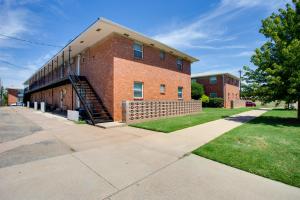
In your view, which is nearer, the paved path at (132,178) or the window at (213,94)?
the paved path at (132,178)

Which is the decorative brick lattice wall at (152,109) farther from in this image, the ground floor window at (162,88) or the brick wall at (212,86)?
the brick wall at (212,86)

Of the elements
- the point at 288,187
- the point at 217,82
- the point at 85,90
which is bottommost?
the point at 288,187

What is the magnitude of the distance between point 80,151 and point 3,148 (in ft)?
8.96

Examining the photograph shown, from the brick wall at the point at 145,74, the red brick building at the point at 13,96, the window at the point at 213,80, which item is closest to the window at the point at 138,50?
the brick wall at the point at 145,74

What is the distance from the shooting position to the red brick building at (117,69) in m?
11.0

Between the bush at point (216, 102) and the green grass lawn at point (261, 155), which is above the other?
the bush at point (216, 102)

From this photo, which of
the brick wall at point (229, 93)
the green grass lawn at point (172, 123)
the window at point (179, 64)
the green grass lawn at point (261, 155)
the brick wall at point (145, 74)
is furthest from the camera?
the brick wall at point (229, 93)

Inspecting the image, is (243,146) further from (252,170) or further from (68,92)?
(68,92)

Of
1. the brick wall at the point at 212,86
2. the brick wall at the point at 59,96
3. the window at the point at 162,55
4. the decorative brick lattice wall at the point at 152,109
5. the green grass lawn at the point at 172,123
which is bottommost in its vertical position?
the green grass lawn at the point at 172,123

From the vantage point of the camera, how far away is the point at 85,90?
13.2m

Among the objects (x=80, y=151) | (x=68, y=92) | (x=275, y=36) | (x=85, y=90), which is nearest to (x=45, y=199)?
(x=80, y=151)

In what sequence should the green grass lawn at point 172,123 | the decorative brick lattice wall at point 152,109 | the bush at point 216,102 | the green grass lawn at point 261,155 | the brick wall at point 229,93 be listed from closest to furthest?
1. the green grass lawn at point 261,155
2. the green grass lawn at point 172,123
3. the decorative brick lattice wall at point 152,109
4. the bush at point 216,102
5. the brick wall at point 229,93

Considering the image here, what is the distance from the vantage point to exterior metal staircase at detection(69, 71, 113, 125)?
10853 millimetres

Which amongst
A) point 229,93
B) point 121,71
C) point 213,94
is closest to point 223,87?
point 213,94
